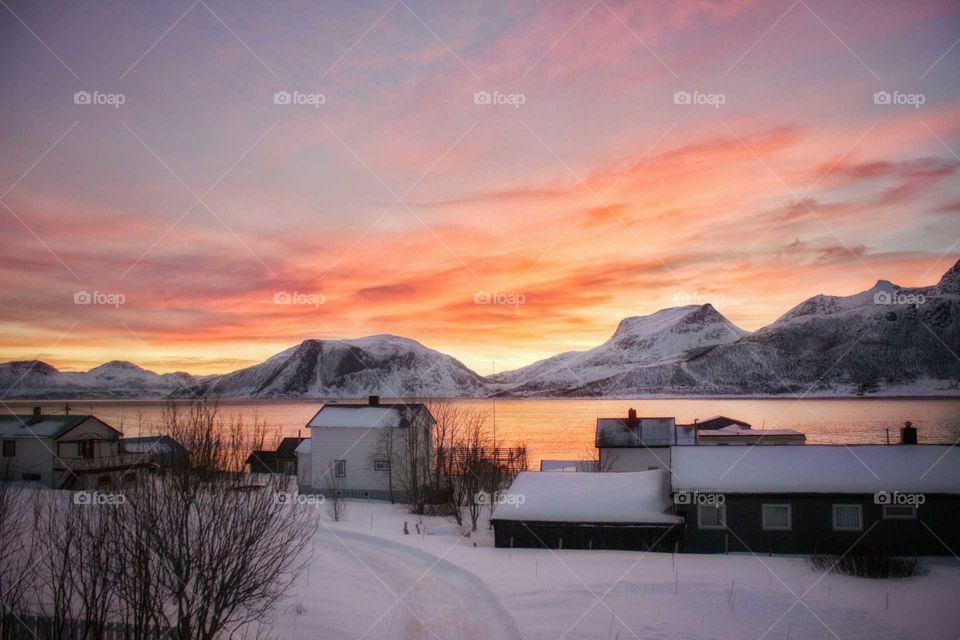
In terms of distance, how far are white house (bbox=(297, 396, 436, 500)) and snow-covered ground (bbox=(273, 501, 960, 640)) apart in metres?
18.2

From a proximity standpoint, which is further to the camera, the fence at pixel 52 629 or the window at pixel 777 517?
the window at pixel 777 517

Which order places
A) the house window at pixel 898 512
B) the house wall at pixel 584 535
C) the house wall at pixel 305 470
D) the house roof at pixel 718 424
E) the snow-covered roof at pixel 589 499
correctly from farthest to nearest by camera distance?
the house roof at pixel 718 424, the house wall at pixel 305 470, the snow-covered roof at pixel 589 499, the house wall at pixel 584 535, the house window at pixel 898 512

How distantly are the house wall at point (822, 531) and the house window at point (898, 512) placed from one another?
0.17 meters

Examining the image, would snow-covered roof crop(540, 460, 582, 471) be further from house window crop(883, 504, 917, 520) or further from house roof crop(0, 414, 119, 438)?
house roof crop(0, 414, 119, 438)

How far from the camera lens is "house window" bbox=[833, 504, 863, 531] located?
29.6 metres

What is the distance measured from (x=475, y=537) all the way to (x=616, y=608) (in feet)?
48.2

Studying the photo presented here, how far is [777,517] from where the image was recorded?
30.1 m

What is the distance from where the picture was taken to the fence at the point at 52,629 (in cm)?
1318

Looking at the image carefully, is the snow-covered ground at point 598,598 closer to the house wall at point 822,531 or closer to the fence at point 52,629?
the house wall at point 822,531

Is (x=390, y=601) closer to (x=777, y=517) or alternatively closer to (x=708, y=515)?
(x=708, y=515)

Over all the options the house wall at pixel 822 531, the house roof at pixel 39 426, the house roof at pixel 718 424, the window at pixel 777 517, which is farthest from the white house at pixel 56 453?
the house roof at pixel 718 424

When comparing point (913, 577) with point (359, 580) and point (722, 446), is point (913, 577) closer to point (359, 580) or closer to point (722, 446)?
point (722, 446)

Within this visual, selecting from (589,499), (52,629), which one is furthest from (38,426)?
(52,629)

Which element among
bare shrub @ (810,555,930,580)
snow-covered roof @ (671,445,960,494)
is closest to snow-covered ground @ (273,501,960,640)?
bare shrub @ (810,555,930,580)
